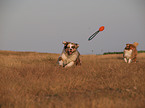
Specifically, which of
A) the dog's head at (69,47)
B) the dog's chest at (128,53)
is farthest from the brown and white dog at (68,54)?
the dog's chest at (128,53)

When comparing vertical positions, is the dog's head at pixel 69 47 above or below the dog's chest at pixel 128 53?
above

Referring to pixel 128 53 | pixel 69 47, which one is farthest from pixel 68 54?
pixel 128 53

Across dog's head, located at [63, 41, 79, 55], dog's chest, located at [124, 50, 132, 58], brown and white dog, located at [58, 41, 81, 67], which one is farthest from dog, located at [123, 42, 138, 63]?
dog's head, located at [63, 41, 79, 55]

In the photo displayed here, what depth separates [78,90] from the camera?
5461mm

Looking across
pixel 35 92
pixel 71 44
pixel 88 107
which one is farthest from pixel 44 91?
pixel 71 44

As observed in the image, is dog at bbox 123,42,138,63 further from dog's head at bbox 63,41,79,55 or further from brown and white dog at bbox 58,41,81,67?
dog's head at bbox 63,41,79,55

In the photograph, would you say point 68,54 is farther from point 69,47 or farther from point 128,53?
point 128,53

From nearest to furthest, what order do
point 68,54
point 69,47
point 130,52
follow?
1. point 69,47
2. point 68,54
3. point 130,52

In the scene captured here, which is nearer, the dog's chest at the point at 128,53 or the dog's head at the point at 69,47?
the dog's head at the point at 69,47

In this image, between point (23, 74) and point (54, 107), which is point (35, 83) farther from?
point (54, 107)

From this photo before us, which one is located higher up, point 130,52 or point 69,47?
point 69,47

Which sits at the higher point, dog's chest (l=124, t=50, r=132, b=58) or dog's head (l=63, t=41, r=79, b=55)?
dog's head (l=63, t=41, r=79, b=55)

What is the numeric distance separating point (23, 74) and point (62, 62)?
2321 mm

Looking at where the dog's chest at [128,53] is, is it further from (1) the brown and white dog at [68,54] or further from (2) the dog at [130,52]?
(1) the brown and white dog at [68,54]
